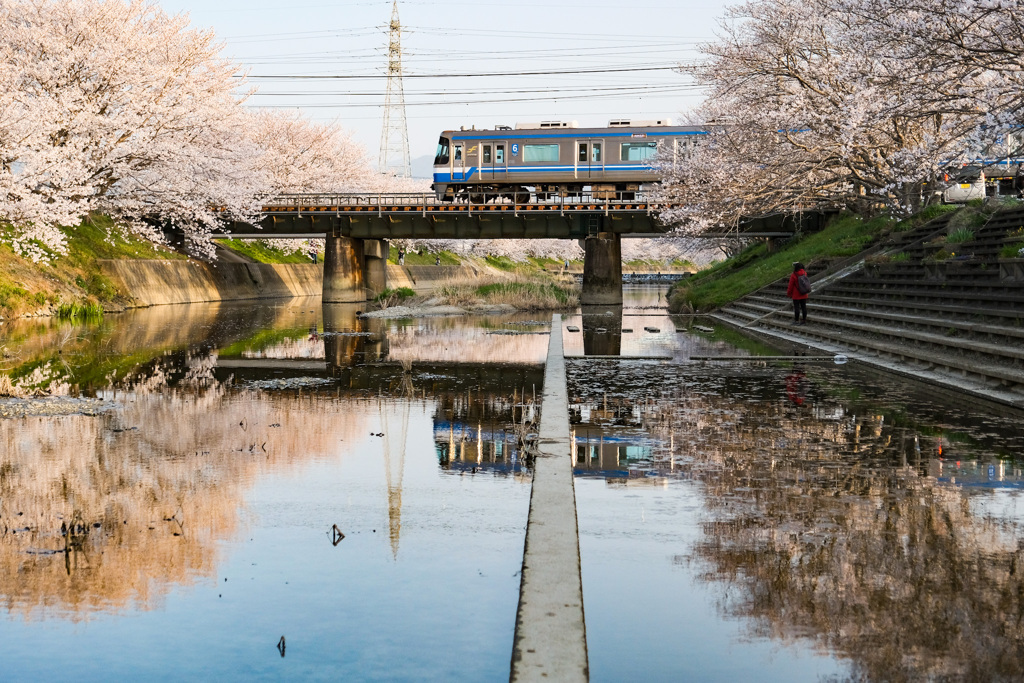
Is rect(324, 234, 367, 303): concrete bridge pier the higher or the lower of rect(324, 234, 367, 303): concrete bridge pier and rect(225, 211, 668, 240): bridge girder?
the lower

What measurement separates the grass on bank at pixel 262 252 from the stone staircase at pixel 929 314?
42.6 metres

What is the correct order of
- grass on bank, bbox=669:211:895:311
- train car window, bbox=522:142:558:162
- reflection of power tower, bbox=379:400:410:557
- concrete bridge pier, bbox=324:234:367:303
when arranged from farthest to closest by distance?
concrete bridge pier, bbox=324:234:367:303 → train car window, bbox=522:142:558:162 → grass on bank, bbox=669:211:895:311 → reflection of power tower, bbox=379:400:410:557

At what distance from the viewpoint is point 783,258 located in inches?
1566

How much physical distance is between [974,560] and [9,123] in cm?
3271

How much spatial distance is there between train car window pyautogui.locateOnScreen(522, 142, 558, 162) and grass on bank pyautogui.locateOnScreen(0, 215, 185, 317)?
18533 mm

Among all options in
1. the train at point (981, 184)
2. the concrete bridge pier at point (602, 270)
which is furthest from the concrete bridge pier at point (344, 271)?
the train at point (981, 184)

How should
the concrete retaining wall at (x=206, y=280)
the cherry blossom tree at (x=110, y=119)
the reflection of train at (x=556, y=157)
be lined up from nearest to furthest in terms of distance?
the cherry blossom tree at (x=110, y=119)
the concrete retaining wall at (x=206, y=280)
the reflection of train at (x=556, y=157)

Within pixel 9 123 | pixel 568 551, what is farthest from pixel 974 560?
pixel 9 123

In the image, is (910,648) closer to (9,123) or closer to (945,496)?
(945,496)

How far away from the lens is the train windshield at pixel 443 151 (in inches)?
1795

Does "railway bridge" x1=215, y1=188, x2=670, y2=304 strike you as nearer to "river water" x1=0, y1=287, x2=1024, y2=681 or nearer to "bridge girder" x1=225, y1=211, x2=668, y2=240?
"bridge girder" x1=225, y1=211, x2=668, y2=240

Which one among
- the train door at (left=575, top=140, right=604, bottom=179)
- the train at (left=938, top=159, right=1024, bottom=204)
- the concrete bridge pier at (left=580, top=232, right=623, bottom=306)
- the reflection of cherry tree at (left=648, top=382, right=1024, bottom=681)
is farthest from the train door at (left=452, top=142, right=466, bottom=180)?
the reflection of cherry tree at (left=648, top=382, right=1024, bottom=681)

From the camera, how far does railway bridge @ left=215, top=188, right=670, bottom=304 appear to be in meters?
45.2

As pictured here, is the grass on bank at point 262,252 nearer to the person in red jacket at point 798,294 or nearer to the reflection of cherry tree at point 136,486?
the person in red jacket at point 798,294
